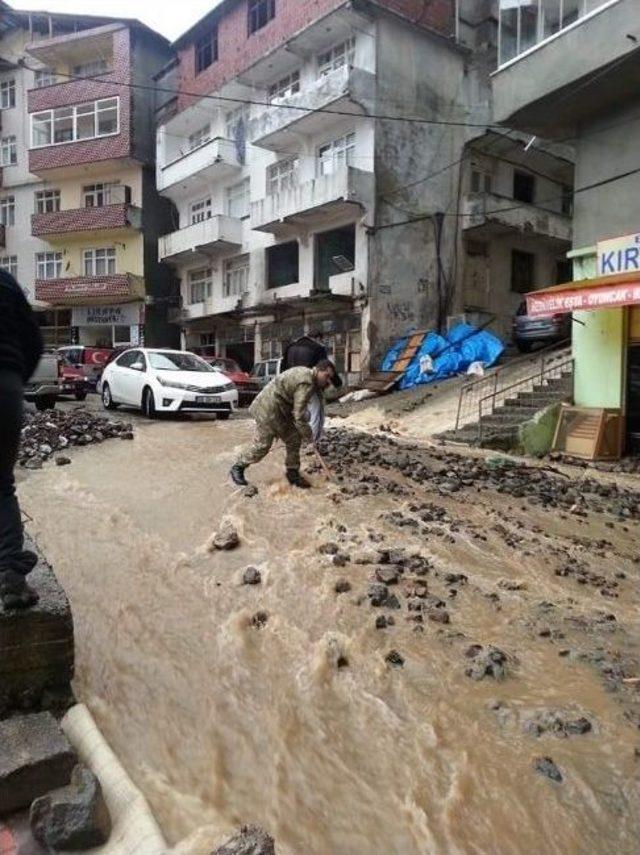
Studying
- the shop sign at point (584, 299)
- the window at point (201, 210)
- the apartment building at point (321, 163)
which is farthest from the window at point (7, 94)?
the shop sign at point (584, 299)

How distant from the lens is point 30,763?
7.40ft

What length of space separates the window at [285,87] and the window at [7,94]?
1822 centimetres

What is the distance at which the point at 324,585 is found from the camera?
15.7ft

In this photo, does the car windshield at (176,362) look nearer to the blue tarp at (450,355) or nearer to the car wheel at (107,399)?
the car wheel at (107,399)

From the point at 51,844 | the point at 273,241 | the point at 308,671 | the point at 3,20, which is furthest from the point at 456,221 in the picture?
the point at 3,20

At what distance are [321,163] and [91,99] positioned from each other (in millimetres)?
15048

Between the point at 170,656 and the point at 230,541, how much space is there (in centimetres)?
180

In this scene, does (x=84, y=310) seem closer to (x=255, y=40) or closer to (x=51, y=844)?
(x=255, y=40)

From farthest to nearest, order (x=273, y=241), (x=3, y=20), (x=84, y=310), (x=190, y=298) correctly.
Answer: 1. (x=3, y=20)
2. (x=84, y=310)
3. (x=190, y=298)
4. (x=273, y=241)

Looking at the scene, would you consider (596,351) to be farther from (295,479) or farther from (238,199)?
(238,199)

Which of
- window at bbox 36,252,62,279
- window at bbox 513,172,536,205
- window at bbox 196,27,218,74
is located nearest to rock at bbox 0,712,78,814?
window at bbox 513,172,536,205

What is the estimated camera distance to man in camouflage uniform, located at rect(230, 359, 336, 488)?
6.80 meters

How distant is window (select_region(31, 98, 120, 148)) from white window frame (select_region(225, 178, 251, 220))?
7.65m

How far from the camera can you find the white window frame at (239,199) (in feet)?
88.7
